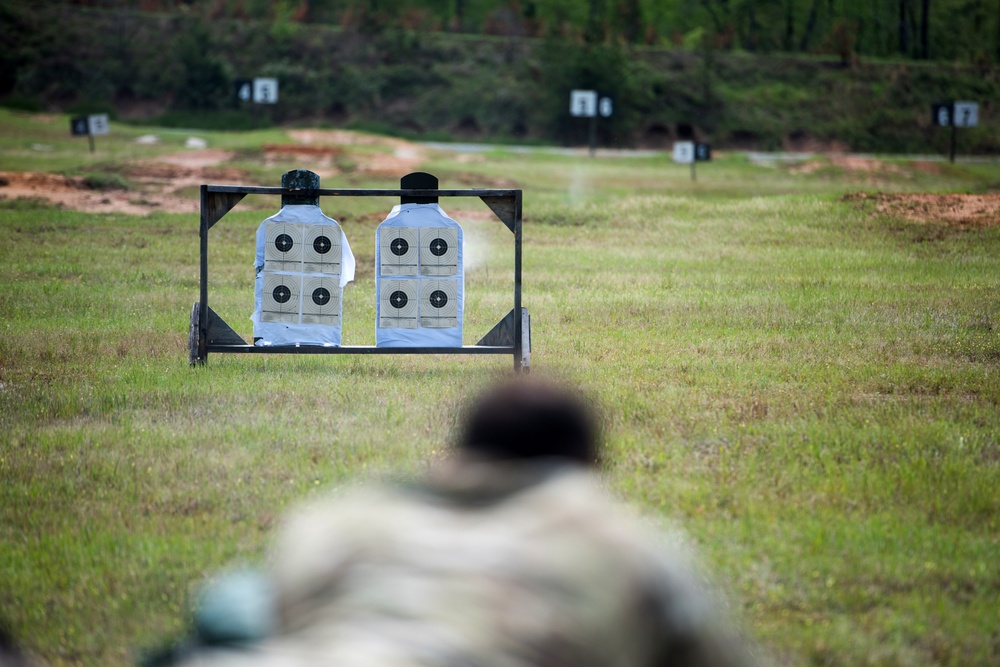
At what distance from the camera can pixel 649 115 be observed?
58.5 meters

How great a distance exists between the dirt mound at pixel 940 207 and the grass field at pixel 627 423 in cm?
133

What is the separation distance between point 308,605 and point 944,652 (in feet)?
9.80

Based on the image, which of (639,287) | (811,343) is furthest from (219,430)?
(639,287)

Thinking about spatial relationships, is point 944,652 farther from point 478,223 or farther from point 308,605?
point 478,223

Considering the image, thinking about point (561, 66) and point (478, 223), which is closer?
point (478, 223)

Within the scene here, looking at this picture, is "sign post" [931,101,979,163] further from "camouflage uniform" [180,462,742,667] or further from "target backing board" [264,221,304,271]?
"camouflage uniform" [180,462,742,667]

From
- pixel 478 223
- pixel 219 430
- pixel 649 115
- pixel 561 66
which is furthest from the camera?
pixel 649 115

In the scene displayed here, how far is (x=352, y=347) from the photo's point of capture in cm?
950

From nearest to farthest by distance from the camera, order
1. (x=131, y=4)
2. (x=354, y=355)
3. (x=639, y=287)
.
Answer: (x=354, y=355), (x=639, y=287), (x=131, y=4)

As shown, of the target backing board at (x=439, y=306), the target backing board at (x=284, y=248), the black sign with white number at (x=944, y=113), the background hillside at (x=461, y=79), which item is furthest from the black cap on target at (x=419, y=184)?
the background hillside at (x=461, y=79)

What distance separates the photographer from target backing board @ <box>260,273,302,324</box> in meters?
9.80

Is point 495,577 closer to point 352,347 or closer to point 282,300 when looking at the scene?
point 352,347

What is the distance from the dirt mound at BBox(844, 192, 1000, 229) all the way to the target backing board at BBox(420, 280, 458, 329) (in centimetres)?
1305

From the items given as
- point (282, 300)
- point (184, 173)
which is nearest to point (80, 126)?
point (184, 173)
